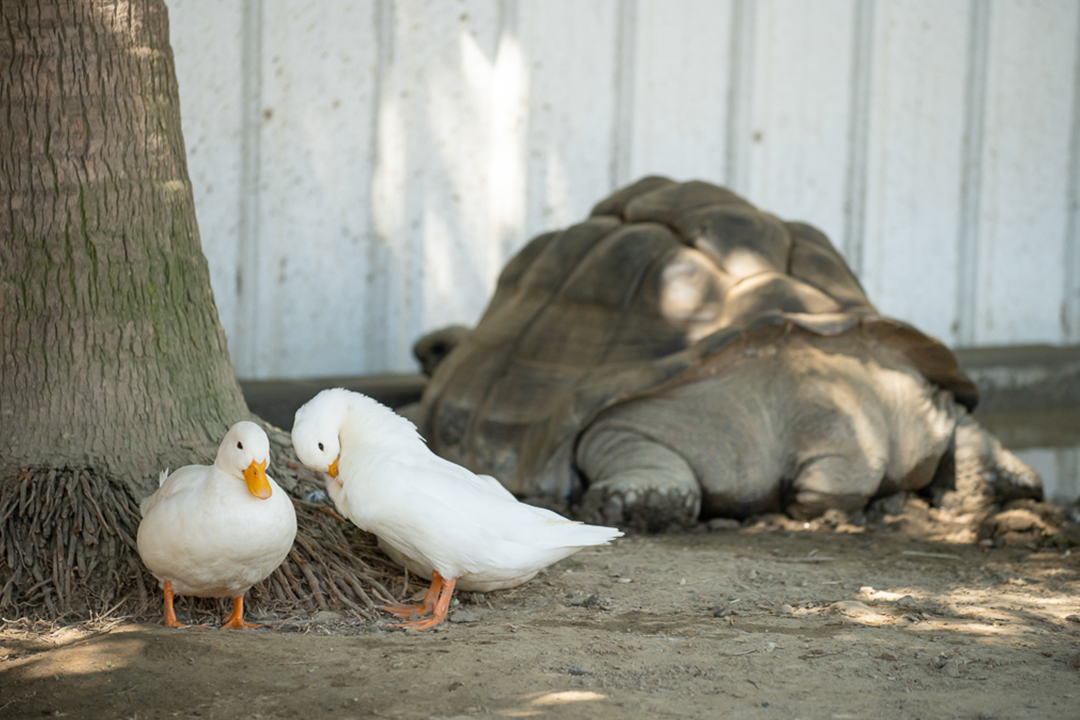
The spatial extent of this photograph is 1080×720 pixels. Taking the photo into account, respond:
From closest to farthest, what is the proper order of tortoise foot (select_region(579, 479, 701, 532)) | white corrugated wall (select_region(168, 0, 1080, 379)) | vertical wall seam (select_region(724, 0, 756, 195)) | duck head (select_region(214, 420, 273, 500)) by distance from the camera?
duck head (select_region(214, 420, 273, 500)) < tortoise foot (select_region(579, 479, 701, 532)) < white corrugated wall (select_region(168, 0, 1080, 379)) < vertical wall seam (select_region(724, 0, 756, 195))

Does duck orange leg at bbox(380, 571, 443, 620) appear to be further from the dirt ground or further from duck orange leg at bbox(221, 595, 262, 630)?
duck orange leg at bbox(221, 595, 262, 630)

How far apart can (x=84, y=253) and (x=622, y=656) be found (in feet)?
5.89

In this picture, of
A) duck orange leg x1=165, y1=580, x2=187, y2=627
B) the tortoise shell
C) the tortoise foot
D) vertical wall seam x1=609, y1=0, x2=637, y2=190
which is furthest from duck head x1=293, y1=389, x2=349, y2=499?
vertical wall seam x1=609, y1=0, x2=637, y2=190

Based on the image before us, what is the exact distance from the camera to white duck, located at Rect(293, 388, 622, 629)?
269 cm

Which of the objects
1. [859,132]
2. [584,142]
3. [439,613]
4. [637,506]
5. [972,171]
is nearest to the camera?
[439,613]

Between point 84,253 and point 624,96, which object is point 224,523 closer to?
point 84,253

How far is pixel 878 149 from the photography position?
9164 millimetres

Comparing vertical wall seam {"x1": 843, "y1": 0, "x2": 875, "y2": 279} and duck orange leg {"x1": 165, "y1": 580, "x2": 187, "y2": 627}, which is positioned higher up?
vertical wall seam {"x1": 843, "y1": 0, "x2": 875, "y2": 279}

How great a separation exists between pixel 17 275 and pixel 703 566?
2.26m

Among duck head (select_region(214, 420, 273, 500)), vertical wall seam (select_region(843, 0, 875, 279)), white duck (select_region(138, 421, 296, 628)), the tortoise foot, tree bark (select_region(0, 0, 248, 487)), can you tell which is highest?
vertical wall seam (select_region(843, 0, 875, 279))

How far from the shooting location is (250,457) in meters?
2.47

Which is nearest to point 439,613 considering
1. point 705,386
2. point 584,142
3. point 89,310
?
point 89,310

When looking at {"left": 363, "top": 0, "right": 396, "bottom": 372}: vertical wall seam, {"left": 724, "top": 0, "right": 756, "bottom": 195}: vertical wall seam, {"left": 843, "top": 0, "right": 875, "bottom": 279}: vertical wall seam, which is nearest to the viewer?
{"left": 363, "top": 0, "right": 396, "bottom": 372}: vertical wall seam

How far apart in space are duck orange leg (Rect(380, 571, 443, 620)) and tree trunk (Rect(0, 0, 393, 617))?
9cm
